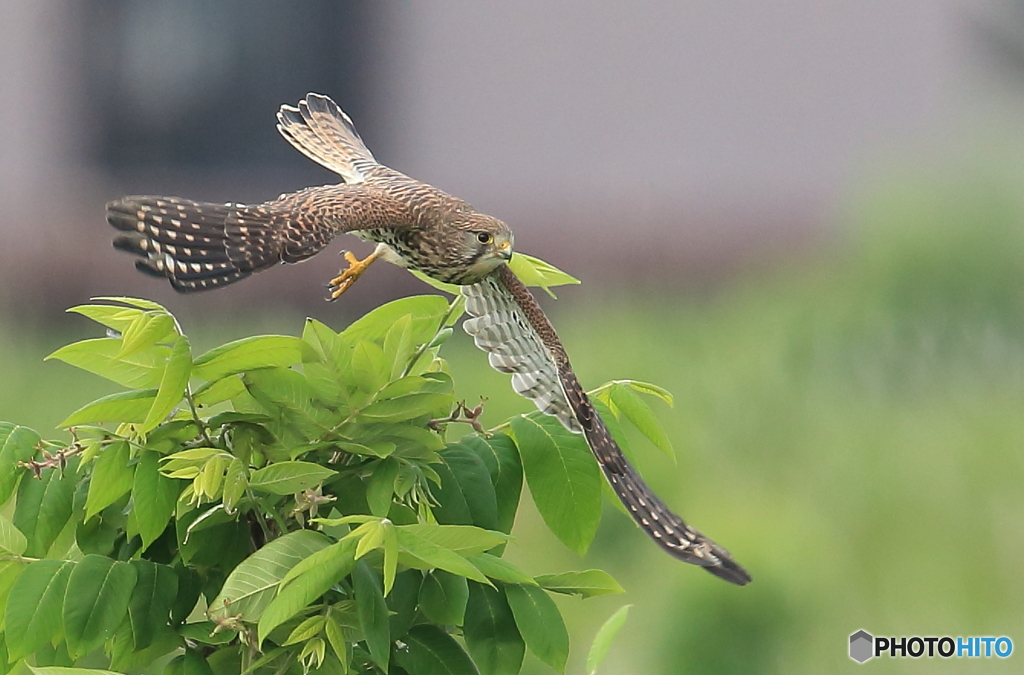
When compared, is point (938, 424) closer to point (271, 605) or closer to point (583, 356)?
point (583, 356)

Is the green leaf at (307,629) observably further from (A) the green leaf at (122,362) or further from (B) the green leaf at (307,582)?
(A) the green leaf at (122,362)

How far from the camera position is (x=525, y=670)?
5.30 ft

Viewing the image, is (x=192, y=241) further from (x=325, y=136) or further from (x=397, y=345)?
(x=325, y=136)

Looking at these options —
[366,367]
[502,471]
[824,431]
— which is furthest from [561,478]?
[824,431]

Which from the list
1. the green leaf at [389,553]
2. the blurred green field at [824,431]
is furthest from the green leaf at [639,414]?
the blurred green field at [824,431]

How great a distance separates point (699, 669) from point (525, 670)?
0.84ft

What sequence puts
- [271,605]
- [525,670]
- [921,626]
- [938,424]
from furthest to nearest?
[938,424] → [921,626] → [525,670] → [271,605]

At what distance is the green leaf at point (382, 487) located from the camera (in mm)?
535

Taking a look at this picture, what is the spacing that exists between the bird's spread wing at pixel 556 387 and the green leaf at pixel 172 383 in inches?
9.0

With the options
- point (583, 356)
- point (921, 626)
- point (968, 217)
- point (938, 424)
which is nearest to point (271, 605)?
point (921, 626)

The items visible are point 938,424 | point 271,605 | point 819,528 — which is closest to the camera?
point 271,605

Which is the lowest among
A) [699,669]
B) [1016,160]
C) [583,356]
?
[699,669]

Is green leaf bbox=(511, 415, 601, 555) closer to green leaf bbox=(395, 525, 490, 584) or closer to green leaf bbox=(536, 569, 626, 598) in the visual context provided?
green leaf bbox=(536, 569, 626, 598)

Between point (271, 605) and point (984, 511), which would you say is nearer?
point (271, 605)
